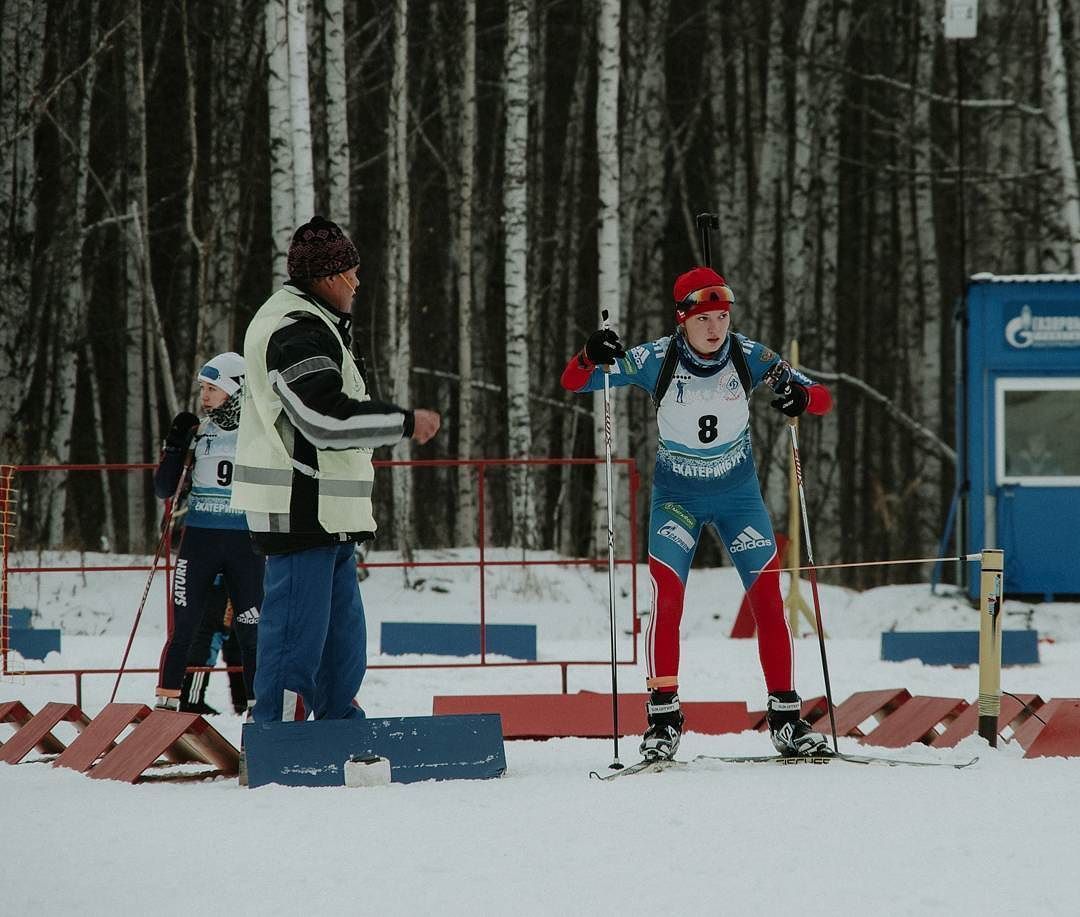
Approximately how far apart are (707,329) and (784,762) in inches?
60.8

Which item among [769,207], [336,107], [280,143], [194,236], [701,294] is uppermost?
[336,107]

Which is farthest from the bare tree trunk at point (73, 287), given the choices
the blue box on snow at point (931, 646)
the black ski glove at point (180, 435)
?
the black ski glove at point (180, 435)

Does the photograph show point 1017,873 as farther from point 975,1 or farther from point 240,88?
point 240,88

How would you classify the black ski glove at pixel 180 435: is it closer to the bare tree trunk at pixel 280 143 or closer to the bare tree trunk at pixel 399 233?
the bare tree trunk at pixel 280 143

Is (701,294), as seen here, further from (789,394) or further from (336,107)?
(336,107)

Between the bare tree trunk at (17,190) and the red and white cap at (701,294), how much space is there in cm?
1033

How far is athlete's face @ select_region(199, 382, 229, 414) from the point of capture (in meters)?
6.79

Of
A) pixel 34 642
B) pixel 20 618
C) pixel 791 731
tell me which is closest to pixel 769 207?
pixel 20 618

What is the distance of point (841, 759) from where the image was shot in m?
5.30

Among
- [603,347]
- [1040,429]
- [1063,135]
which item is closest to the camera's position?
[603,347]

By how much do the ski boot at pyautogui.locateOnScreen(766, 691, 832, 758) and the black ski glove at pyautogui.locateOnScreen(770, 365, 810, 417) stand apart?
1.05m

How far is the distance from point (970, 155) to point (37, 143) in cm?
1303

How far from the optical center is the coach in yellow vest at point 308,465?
189 inches

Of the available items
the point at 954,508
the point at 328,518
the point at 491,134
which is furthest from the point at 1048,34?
the point at 328,518
